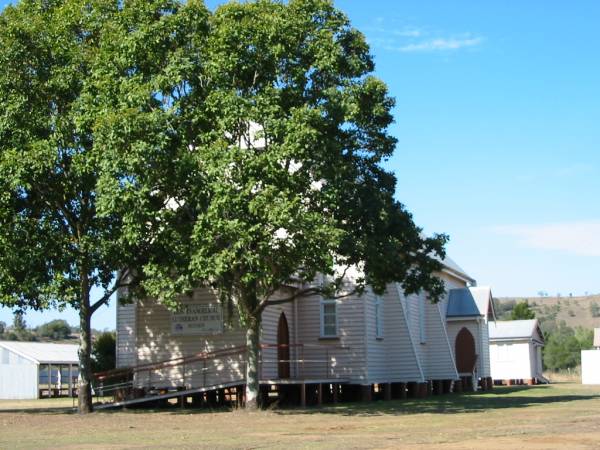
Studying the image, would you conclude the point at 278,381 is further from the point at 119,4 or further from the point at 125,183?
the point at 119,4

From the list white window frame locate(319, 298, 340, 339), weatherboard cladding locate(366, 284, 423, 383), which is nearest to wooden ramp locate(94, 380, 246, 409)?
white window frame locate(319, 298, 340, 339)

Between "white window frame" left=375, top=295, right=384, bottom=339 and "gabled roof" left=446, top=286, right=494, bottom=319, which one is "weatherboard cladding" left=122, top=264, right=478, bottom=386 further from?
"gabled roof" left=446, top=286, right=494, bottom=319

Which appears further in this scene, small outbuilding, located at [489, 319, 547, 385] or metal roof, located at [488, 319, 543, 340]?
metal roof, located at [488, 319, 543, 340]

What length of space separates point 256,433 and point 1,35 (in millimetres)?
15229

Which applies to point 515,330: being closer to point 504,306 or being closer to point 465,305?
point 465,305

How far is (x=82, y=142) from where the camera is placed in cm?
2600

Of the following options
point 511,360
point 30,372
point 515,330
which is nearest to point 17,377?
point 30,372

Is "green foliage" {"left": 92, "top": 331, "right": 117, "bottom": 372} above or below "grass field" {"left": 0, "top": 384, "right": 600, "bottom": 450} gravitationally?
above

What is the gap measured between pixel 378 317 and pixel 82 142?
15770 mm

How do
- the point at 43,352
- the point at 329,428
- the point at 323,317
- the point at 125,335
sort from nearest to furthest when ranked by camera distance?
the point at 329,428, the point at 323,317, the point at 125,335, the point at 43,352

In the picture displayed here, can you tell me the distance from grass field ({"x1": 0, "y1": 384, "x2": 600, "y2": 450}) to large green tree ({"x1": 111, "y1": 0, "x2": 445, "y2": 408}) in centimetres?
357

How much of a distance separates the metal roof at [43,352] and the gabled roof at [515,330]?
91.6 feet

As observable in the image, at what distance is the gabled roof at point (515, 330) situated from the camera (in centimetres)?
5791

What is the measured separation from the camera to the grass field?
1581 cm
